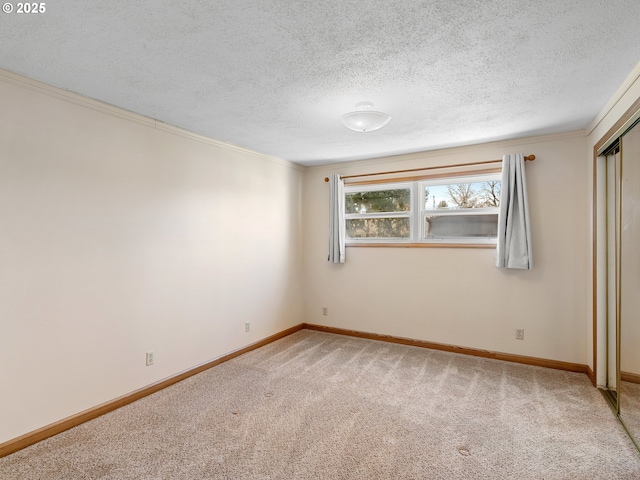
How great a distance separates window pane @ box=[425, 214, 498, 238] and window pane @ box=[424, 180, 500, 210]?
0.13 metres

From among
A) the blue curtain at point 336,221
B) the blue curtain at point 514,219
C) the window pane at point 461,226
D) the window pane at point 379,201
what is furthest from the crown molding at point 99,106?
the blue curtain at point 514,219

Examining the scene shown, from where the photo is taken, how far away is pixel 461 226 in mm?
4105

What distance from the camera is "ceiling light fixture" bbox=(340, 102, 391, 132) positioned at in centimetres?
263

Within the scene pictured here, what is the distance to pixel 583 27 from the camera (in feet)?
5.65

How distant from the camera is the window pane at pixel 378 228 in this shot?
450 cm

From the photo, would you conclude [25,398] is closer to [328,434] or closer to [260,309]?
[328,434]

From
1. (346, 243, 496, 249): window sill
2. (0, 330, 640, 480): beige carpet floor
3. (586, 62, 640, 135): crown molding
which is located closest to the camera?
(0, 330, 640, 480): beige carpet floor

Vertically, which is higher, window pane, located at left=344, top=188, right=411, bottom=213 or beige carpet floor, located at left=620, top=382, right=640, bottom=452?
window pane, located at left=344, top=188, right=411, bottom=213

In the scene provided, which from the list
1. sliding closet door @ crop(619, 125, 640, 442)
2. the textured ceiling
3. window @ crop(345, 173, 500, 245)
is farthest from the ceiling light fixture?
window @ crop(345, 173, 500, 245)

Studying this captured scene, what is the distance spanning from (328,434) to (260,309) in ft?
7.08

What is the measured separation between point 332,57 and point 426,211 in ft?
8.91

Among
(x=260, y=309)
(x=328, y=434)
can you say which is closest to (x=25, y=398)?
(x=328, y=434)

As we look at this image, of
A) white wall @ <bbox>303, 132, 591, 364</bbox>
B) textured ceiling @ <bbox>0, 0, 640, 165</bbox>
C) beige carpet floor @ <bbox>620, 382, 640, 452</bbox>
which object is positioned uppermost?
textured ceiling @ <bbox>0, 0, 640, 165</bbox>

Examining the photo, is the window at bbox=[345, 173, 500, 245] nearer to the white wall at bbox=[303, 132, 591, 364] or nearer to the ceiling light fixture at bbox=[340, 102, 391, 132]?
the white wall at bbox=[303, 132, 591, 364]
